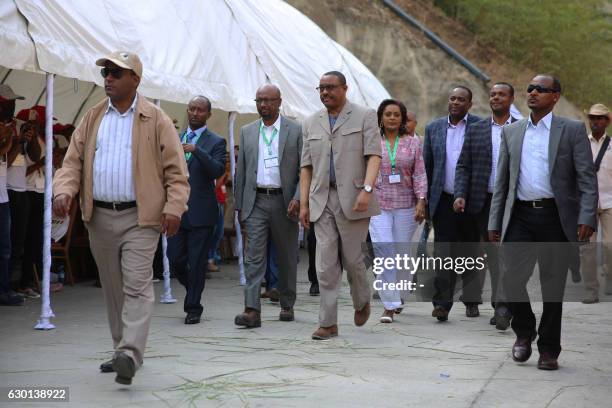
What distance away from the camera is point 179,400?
589 centimetres

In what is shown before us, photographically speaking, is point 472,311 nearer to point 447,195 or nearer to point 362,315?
point 447,195

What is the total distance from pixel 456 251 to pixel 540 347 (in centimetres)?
277

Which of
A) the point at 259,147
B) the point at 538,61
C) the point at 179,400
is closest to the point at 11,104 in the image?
the point at 259,147

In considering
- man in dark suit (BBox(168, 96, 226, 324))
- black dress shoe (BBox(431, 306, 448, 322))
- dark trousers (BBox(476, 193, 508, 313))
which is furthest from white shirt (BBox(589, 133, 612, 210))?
man in dark suit (BBox(168, 96, 226, 324))

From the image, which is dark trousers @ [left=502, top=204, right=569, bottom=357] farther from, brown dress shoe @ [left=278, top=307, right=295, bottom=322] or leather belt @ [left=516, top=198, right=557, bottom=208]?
brown dress shoe @ [left=278, top=307, right=295, bottom=322]

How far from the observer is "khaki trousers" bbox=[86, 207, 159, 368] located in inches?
247

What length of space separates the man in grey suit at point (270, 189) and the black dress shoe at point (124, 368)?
10.5 ft

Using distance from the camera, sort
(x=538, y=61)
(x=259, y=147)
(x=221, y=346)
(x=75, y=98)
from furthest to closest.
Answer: (x=538, y=61) < (x=75, y=98) < (x=259, y=147) < (x=221, y=346)

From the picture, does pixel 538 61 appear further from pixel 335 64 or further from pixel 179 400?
pixel 179 400

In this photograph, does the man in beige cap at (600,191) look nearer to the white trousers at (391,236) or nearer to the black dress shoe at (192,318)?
the white trousers at (391,236)

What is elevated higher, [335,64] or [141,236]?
[335,64]

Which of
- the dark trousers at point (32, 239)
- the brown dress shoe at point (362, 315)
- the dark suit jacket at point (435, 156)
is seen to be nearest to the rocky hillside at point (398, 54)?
the dark trousers at point (32, 239)

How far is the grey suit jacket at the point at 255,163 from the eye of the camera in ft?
31.1

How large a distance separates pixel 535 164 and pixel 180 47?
5930 mm
